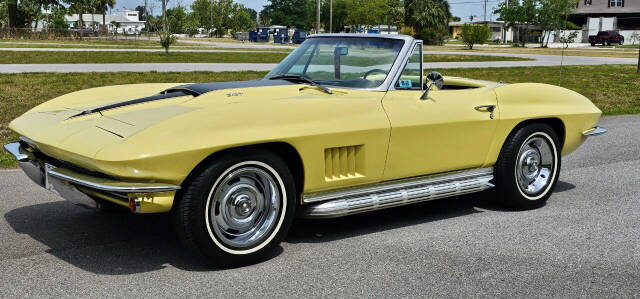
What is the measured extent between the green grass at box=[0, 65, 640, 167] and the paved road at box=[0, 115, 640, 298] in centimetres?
303

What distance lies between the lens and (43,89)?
1252 centimetres

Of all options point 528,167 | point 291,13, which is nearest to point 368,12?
point 528,167

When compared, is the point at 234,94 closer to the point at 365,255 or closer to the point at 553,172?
the point at 365,255

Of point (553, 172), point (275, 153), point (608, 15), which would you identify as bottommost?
point (553, 172)

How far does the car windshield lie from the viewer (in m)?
4.76

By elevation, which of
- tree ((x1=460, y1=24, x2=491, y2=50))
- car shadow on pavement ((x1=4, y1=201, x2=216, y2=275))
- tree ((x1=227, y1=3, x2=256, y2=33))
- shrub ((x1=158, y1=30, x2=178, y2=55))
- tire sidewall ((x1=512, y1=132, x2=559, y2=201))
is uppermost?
tree ((x1=227, y1=3, x2=256, y2=33))

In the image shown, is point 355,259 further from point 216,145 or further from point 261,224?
point 216,145

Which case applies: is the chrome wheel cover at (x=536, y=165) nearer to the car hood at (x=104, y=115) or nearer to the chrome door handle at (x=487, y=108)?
the chrome door handle at (x=487, y=108)

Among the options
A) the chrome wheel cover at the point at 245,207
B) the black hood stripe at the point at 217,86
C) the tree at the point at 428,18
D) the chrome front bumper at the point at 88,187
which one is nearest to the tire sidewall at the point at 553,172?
the black hood stripe at the point at 217,86

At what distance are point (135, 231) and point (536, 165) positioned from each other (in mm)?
3181

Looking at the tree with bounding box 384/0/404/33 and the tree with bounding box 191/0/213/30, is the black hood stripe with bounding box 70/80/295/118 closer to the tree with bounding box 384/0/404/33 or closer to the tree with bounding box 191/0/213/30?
the tree with bounding box 384/0/404/33

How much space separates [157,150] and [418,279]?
1.61 meters

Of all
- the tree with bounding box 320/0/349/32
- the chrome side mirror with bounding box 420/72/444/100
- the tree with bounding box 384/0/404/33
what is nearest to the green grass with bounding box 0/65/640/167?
the chrome side mirror with bounding box 420/72/444/100

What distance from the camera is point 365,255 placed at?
4.14 meters
